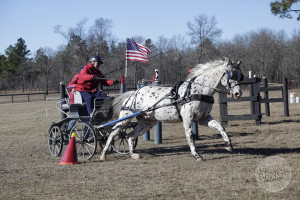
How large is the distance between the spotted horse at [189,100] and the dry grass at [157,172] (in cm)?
68

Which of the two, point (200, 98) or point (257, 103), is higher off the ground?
point (200, 98)

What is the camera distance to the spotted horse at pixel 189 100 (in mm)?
8219

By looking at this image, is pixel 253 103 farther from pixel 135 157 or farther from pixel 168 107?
pixel 135 157

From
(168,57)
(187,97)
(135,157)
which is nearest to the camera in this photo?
(187,97)

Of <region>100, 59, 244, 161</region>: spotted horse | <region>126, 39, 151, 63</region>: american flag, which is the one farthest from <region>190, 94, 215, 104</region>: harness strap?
<region>126, 39, 151, 63</region>: american flag

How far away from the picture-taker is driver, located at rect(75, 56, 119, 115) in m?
9.42

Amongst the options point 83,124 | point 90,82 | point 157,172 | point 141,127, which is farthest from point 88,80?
point 157,172

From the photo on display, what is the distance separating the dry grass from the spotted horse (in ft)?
2.22

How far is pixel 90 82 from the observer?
31.4 ft

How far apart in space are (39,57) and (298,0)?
8435cm

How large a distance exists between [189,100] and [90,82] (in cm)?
276

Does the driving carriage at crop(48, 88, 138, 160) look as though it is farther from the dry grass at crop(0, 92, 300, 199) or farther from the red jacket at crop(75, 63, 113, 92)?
the dry grass at crop(0, 92, 300, 199)

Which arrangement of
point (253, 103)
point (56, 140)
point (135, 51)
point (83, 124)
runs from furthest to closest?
point (253, 103)
point (135, 51)
point (56, 140)
point (83, 124)

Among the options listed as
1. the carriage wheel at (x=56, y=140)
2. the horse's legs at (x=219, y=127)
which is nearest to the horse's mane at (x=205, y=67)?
the horse's legs at (x=219, y=127)
